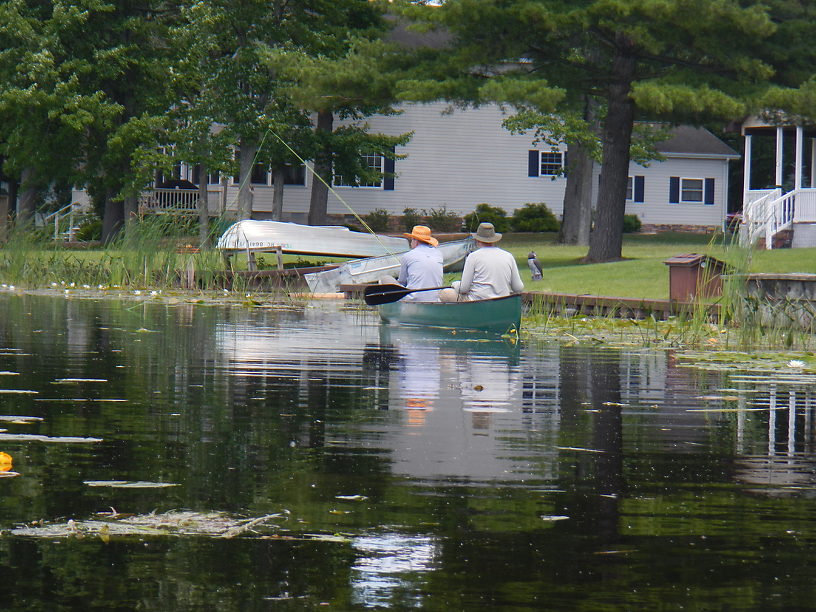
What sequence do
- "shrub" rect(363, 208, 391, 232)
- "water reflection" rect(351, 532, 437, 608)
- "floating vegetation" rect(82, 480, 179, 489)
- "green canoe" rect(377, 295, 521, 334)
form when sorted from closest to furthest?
"water reflection" rect(351, 532, 437, 608), "floating vegetation" rect(82, 480, 179, 489), "green canoe" rect(377, 295, 521, 334), "shrub" rect(363, 208, 391, 232)

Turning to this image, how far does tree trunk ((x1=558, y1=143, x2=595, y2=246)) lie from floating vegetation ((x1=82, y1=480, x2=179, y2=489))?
4181cm

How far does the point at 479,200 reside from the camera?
181ft

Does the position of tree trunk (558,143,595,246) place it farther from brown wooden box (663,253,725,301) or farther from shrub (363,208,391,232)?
brown wooden box (663,253,725,301)

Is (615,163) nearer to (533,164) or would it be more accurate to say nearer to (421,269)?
(421,269)

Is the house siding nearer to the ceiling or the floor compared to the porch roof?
nearer to the floor

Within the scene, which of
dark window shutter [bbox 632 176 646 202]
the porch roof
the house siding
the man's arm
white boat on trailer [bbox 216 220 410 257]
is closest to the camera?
the man's arm

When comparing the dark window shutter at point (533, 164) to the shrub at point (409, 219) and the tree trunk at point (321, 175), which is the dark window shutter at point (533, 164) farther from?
the tree trunk at point (321, 175)

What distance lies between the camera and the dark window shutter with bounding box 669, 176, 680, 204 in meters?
59.1

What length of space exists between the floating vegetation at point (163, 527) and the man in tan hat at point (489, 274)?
41.9ft

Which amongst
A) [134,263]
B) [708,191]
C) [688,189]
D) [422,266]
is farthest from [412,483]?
[708,191]

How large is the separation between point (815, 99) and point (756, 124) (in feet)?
32.0

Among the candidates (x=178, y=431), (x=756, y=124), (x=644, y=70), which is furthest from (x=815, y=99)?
(x=178, y=431)

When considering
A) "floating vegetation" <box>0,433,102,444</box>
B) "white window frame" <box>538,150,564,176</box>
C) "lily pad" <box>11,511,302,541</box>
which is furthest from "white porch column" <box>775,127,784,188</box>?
"lily pad" <box>11,511,302,541</box>

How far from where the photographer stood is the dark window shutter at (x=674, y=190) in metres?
59.1
